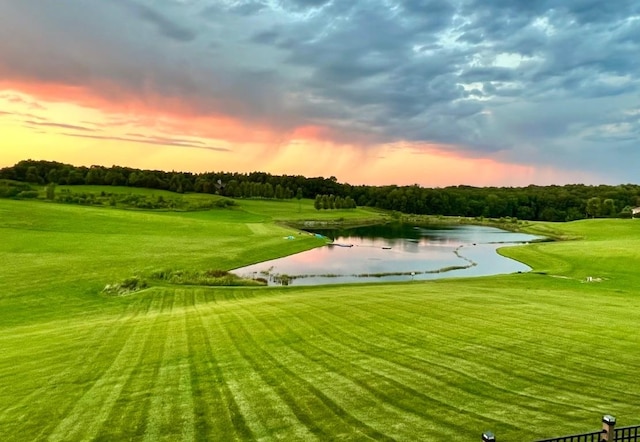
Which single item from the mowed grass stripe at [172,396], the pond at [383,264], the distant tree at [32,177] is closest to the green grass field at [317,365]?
the mowed grass stripe at [172,396]

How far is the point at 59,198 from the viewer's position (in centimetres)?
12838

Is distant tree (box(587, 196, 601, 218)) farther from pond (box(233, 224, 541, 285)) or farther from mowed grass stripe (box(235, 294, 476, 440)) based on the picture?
mowed grass stripe (box(235, 294, 476, 440))

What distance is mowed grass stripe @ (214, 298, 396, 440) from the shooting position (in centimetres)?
1178

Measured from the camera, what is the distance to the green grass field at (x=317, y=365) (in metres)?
12.2

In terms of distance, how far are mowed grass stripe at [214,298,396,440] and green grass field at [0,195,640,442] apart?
0.06m

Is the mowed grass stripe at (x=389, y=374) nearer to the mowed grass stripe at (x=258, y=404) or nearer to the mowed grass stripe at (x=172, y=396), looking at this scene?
the mowed grass stripe at (x=258, y=404)

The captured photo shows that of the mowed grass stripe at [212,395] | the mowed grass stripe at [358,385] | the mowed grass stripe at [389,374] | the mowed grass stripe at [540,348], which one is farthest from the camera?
the mowed grass stripe at [540,348]

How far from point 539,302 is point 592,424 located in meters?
19.6

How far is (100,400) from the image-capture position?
14266 mm

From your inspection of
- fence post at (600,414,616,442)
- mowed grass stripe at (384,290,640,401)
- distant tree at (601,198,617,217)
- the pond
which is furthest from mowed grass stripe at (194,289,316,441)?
distant tree at (601,198,617,217)

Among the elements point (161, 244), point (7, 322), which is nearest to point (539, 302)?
point (7, 322)

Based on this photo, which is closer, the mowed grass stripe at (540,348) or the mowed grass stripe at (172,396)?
the mowed grass stripe at (172,396)

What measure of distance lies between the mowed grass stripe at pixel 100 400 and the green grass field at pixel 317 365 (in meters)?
A: 0.07

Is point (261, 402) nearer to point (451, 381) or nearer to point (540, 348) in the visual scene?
point (451, 381)
